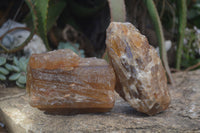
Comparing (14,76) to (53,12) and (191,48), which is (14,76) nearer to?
(53,12)

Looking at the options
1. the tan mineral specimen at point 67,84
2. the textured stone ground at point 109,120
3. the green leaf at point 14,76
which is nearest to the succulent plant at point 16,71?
the green leaf at point 14,76

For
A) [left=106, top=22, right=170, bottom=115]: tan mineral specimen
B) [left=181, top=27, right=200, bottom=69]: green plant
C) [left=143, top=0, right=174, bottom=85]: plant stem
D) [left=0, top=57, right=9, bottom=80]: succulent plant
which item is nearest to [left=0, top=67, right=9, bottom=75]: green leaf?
[left=0, top=57, right=9, bottom=80]: succulent plant

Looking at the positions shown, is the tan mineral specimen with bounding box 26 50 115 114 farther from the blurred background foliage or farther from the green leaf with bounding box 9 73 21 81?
the blurred background foliage

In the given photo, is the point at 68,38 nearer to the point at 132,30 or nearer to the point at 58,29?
the point at 58,29

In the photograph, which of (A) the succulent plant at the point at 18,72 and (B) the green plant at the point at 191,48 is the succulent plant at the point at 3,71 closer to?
(A) the succulent plant at the point at 18,72

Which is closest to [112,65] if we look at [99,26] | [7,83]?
[7,83]

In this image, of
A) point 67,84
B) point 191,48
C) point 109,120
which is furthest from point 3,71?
point 191,48
